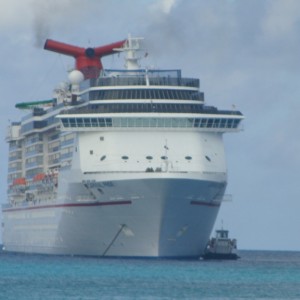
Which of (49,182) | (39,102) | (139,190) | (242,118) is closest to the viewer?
(139,190)

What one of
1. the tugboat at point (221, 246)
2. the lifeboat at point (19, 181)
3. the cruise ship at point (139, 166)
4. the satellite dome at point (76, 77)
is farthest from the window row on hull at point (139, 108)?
the lifeboat at point (19, 181)

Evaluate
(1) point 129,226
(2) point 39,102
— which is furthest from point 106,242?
(2) point 39,102

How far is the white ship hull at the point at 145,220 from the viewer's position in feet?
297

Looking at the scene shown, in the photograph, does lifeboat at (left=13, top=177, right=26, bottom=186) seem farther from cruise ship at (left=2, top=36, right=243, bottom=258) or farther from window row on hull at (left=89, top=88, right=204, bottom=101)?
window row on hull at (left=89, top=88, right=204, bottom=101)

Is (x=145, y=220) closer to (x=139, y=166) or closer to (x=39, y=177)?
(x=139, y=166)

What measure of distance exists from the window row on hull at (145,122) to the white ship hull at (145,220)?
3.97 m

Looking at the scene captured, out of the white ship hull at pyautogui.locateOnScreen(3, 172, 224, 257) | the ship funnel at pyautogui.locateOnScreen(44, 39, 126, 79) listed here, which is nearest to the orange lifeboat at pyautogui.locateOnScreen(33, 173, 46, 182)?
the ship funnel at pyautogui.locateOnScreen(44, 39, 126, 79)

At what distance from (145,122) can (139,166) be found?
320cm

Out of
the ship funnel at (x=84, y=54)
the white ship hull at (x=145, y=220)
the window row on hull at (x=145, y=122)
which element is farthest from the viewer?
the ship funnel at (x=84, y=54)

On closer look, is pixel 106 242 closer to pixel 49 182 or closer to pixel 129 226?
pixel 129 226

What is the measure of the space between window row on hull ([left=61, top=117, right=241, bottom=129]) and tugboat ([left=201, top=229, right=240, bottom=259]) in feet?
36.9

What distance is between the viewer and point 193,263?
9412cm

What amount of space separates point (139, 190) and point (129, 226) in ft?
8.69

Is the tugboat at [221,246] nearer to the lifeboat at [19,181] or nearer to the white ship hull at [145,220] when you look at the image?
the white ship hull at [145,220]
